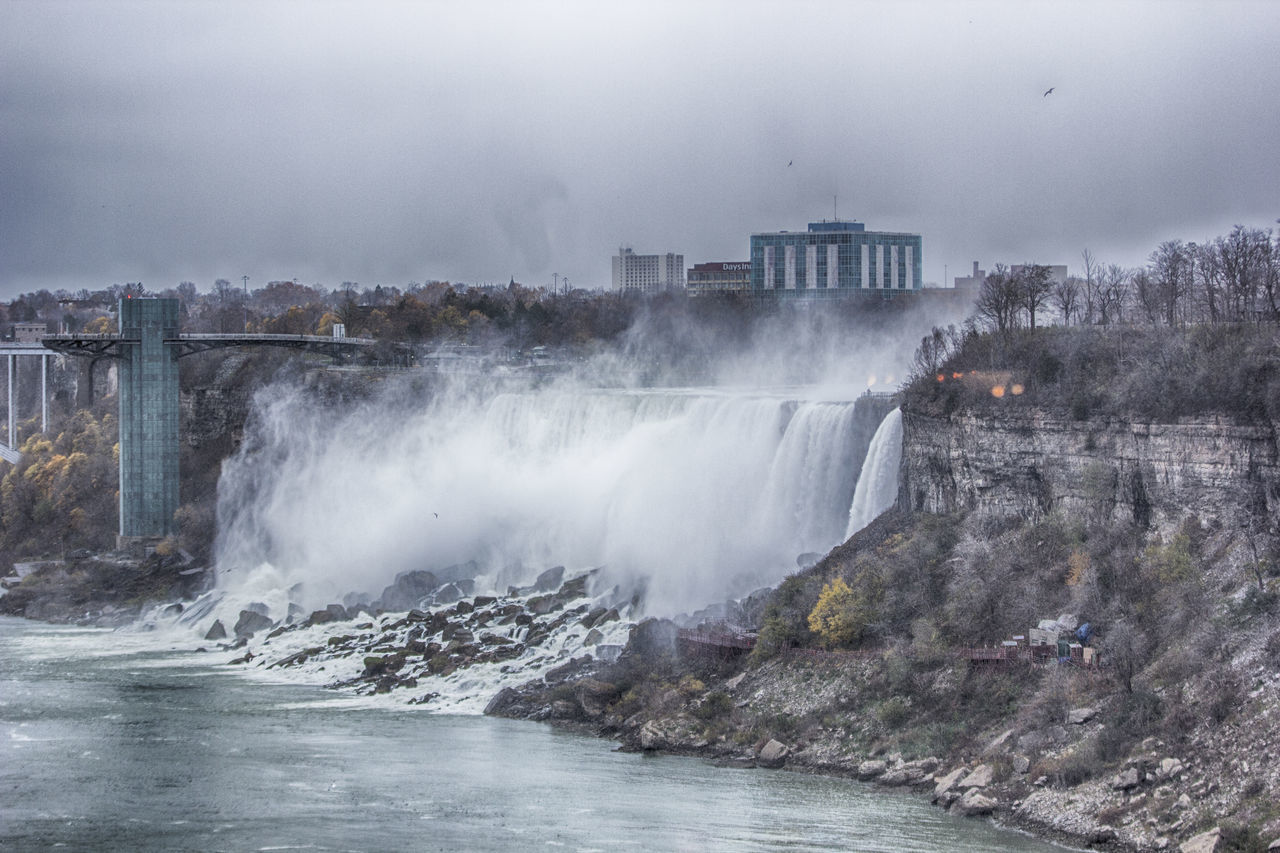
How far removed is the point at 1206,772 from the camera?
94.3 ft

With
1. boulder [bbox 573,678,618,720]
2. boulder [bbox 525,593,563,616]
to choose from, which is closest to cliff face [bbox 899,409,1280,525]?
boulder [bbox 573,678,618,720]

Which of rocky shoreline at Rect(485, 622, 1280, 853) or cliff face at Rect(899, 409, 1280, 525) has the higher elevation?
cliff face at Rect(899, 409, 1280, 525)

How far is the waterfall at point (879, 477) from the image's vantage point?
4841 centimetres

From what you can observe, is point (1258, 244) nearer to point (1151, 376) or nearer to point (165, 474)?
point (1151, 376)

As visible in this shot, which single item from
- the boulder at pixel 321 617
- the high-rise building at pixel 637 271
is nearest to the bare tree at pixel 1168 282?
the boulder at pixel 321 617

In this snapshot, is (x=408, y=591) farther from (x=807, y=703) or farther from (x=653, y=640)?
(x=807, y=703)

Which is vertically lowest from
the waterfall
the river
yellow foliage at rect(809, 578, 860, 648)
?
the river

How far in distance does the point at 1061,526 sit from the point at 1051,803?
1142 cm

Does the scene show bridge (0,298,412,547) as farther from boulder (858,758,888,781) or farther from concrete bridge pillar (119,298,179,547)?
boulder (858,758,888,781)

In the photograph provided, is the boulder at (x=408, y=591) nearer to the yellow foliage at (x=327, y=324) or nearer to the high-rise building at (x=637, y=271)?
the yellow foliage at (x=327, y=324)

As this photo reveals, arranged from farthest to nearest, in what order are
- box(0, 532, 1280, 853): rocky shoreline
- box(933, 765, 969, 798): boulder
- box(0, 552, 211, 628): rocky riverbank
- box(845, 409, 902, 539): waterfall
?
1. box(0, 552, 211, 628): rocky riverbank
2. box(845, 409, 902, 539): waterfall
3. box(933, 765, 969, 798): boulder
4. box(0, 532, 1280, 853): rocky shoreline

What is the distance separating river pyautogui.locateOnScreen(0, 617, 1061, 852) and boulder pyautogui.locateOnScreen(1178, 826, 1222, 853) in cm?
284

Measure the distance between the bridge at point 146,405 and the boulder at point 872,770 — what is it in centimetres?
4401

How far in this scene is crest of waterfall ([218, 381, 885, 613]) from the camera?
51500 millimetres
